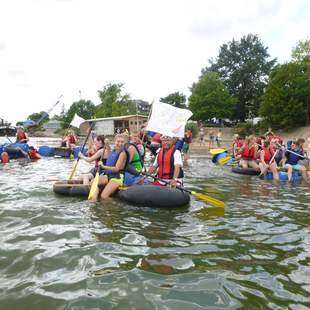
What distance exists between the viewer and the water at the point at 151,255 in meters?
3.32

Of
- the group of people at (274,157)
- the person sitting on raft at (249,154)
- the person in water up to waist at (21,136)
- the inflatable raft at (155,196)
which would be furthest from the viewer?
the person in water up to waist at (21,136)

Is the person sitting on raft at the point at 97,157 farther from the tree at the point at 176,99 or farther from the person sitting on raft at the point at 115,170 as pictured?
the tree at the point at 176,99

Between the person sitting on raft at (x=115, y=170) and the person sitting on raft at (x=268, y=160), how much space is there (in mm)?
5731

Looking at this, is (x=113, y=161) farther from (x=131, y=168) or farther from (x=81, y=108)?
(x=81, y=108)

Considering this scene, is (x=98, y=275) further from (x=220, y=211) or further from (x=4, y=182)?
(x=4, y=182)

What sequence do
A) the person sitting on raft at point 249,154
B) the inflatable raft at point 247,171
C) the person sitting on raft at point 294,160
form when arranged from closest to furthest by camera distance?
the person sitting on raft at point 294,160
the inflatable raft at point 247,171
the person sitting on raft at point 249,154

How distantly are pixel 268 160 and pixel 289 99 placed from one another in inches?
1060

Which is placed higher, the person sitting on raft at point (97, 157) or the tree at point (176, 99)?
the tree at point (176, 99)

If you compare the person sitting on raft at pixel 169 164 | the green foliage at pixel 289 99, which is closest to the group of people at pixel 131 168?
the person sitting on raft at pixel 169 164

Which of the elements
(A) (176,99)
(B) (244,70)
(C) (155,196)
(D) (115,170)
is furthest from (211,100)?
(C) (155,196)

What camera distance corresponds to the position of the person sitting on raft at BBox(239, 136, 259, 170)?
1258 centimetres

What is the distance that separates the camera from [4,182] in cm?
957

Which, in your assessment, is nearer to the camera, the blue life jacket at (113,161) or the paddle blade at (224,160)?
the blue life jacket at (113,161)

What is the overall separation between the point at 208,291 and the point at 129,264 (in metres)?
1.02
